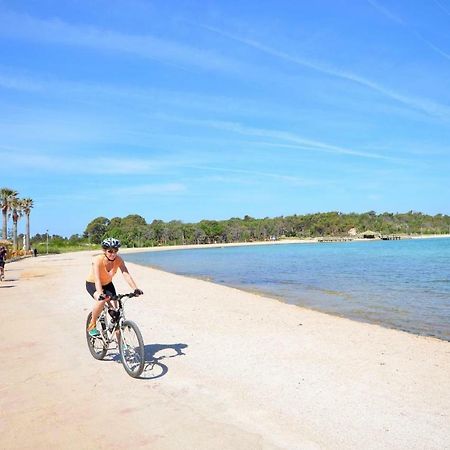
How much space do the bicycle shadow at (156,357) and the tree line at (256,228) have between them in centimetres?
11706

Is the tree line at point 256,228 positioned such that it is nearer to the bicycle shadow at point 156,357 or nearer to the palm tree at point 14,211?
the palm tree at point 14,211

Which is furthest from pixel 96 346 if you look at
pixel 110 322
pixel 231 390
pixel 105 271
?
pixel 231 390

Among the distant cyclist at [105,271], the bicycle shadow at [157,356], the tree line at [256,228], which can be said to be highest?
the tree line at [256,228]

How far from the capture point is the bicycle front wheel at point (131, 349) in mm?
6031

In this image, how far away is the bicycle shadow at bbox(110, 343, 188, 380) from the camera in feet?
20.9

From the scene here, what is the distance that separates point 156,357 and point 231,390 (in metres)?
2.07

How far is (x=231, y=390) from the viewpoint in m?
5.69

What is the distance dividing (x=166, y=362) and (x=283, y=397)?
2270 millimetres

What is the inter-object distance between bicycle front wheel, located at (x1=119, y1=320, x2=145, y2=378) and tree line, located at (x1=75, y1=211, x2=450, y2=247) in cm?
11872

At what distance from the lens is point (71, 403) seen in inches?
209

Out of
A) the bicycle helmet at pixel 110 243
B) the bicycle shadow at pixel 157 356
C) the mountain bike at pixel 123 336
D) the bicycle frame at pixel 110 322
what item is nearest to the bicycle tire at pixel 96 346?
the mountain bike at pixel 123 336

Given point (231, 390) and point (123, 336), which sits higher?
point (123, 336)

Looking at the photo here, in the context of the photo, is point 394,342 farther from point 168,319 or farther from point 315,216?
point 315,216

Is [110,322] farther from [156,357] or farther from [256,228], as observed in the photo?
[256,228]
